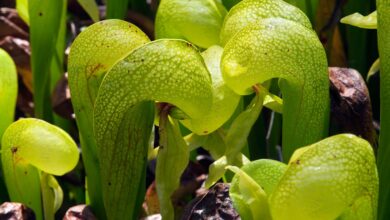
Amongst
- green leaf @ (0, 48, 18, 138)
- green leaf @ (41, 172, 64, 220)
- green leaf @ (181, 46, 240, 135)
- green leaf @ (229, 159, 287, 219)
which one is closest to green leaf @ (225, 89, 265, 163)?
green leaf @ (181, 46, 240, 135)

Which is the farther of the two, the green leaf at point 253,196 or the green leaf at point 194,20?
the green leaf at point 194,20

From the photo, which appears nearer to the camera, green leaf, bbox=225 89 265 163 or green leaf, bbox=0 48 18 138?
green leaf, bbox=225 89 265 163

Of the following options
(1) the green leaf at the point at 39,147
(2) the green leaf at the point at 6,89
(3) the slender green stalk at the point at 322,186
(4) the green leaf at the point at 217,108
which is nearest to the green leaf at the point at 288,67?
(4) the green leaf at the point at 217,108

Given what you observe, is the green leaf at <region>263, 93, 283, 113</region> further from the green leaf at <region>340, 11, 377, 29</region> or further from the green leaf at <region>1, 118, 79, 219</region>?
the green leaf at <region>1, 118, 79, 219</region>

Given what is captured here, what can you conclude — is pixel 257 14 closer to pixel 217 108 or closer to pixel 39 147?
pixel 217 108

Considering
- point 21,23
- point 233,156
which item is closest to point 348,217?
point 233,156

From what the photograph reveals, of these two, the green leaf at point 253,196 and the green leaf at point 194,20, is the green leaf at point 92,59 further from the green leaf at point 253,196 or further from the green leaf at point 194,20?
the green leaf at point 253,196

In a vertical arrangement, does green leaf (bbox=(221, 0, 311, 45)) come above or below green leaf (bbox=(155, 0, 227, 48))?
above

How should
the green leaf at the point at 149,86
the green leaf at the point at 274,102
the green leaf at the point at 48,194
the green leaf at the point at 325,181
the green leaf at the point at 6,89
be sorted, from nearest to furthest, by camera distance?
the green leaf at the point at 325,181 < the green leaf at the point at 149,86 < the green leaf at the point at 274,102 < the green leaf at the point at 48,194 < the green leaf at the point at 6,89
